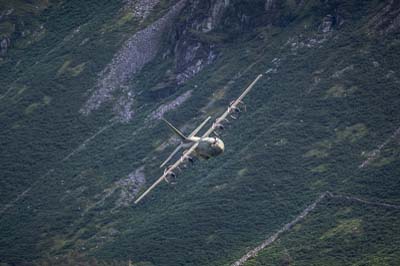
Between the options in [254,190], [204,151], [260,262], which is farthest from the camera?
[254,190]

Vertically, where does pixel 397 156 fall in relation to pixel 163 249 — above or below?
above

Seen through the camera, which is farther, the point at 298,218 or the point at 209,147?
the point at 298,218

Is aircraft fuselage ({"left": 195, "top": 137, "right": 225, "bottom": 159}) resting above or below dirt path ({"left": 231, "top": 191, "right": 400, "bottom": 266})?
above

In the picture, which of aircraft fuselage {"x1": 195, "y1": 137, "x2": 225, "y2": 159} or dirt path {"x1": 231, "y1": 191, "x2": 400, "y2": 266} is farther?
dirt path {"x1": 231, "y1": 191, "x2": 400, "y2": 266}

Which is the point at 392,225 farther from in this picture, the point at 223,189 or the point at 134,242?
the point at 134,242

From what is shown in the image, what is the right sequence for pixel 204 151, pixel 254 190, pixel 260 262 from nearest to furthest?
pixel 204 151, pixel 260 262, pixel 254 190

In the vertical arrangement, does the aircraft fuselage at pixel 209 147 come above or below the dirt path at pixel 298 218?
above

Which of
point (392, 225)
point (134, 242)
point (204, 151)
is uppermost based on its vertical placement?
point (204, 151)

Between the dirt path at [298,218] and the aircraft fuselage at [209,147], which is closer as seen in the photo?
the aircraft fuselage at [209,147]

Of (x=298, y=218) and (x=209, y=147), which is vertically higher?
(x=209, y=147)

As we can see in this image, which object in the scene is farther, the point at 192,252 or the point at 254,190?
the point at 254,190

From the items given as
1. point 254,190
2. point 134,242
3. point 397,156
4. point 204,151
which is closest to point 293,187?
point 254,190
